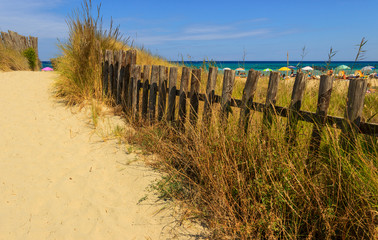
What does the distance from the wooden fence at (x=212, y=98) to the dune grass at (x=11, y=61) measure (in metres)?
7.12

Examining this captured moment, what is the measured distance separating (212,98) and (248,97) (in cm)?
62

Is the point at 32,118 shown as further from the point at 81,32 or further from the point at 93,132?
the point at 81,32

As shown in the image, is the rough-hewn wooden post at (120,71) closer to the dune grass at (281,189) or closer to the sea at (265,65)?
the sea at (265,65)

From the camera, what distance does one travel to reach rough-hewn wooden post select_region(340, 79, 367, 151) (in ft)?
7.75

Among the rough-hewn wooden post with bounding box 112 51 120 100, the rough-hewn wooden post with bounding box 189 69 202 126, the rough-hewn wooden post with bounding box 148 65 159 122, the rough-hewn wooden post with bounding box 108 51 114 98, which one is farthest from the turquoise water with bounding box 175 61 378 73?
the rough-hewn wooden post with bounding box 108 51 114 98

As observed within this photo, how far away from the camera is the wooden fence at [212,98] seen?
2.44 metres

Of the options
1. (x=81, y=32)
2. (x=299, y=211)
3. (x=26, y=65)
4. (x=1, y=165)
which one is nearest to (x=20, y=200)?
(x=1, y=165)

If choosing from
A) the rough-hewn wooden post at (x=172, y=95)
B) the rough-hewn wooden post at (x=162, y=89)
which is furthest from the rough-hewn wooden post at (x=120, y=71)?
the rough-hewn wooden post at (x=172, y=95)

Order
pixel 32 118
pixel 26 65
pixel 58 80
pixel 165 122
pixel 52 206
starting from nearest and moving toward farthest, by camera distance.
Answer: pixel 52 206, pixel 165 122, pixel 32 118, pixel 58 80, pixel 26 65

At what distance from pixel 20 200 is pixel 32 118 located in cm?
296

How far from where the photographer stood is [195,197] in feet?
8.94

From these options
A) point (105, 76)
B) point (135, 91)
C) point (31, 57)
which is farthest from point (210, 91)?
point (31, 57)

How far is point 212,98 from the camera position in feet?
12.0

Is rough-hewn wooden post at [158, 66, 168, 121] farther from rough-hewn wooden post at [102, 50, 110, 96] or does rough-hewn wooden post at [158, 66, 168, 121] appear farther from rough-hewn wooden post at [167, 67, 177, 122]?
rough-hewn wooden post at [102, 50, 110, 96]
